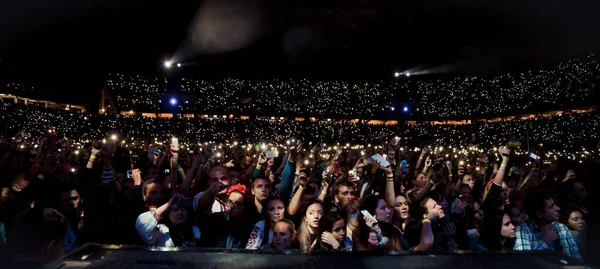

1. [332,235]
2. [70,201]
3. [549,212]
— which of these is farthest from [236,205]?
[549,212]

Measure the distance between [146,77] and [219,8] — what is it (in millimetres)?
15445

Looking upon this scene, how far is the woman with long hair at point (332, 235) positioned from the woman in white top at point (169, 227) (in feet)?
4.47

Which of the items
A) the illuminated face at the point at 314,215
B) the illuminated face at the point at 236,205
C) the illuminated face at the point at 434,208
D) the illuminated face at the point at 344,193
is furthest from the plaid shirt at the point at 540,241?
the illuminated face at the point at 236,205

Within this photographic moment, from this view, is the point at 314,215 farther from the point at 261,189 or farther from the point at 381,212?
the point at 261,189

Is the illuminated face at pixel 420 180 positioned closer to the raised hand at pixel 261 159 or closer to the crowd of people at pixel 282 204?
the crowd of people at pixel 282 204

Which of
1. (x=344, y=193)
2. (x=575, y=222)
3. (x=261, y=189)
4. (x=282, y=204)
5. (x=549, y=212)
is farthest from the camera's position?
(x=344, y=193)

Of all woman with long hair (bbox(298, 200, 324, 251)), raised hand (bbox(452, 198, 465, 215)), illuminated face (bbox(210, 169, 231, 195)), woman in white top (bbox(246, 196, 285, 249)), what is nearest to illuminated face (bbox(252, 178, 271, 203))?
woman in white top (bbox(246, 196, 285, 249))

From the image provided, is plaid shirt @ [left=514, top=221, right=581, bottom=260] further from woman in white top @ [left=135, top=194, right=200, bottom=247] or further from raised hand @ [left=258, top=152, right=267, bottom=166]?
raised hand @ [left=258, top=152, right=267, bottom=166]

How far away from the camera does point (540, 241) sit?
3.60 metres

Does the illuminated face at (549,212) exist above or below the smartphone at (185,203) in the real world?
below

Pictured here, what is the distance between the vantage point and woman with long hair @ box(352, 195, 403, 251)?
11.1 feet

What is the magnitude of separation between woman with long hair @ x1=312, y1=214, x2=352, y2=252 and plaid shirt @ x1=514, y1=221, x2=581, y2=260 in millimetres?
1636

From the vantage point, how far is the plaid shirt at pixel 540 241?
3506 millimetres

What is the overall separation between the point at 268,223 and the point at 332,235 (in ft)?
2.90
